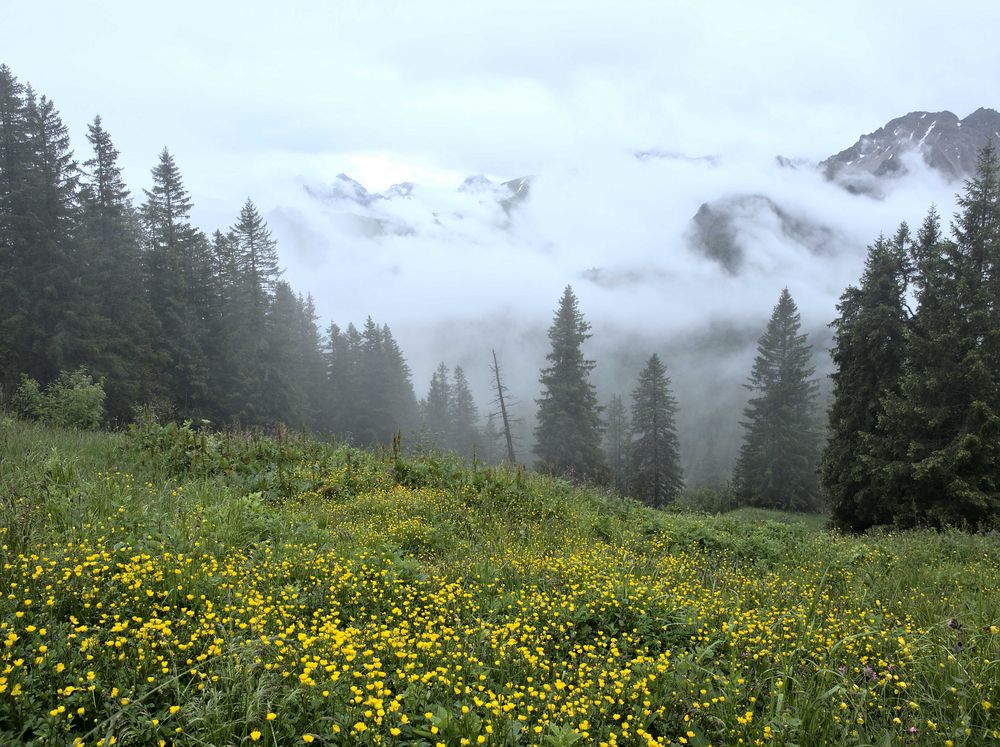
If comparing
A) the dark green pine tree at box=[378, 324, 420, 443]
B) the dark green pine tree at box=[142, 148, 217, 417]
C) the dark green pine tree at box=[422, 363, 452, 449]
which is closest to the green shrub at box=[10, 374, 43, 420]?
the dark green pine tree at box=[142, 148, 217, 417]

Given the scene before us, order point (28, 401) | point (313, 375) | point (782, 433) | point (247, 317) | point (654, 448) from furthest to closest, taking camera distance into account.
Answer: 1. point (313, 375)
2. point (654, 448)
3. point (782, 433)
4. point (247, 317)
5. point (28, 401)

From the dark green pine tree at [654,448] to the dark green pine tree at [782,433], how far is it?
5004 millimetres

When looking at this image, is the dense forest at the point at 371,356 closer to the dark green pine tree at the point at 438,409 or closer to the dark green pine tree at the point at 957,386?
the dark green pine tree at the point at 957,386

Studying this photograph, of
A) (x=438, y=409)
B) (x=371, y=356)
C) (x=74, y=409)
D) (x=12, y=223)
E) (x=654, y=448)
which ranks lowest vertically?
(x=654, y=448)

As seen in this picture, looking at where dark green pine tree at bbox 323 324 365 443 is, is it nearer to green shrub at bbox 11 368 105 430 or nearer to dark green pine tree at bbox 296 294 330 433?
dark green pine tree at bbox 296 294 330 433

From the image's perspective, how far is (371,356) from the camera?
51.3 metres

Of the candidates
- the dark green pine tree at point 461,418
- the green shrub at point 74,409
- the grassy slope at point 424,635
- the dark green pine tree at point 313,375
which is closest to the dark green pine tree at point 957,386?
the grassy slope at point 424,635

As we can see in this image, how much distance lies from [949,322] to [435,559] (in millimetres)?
21404

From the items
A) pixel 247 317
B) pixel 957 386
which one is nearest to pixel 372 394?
pixel 247 317

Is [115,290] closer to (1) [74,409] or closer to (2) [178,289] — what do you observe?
(2) [178,289]

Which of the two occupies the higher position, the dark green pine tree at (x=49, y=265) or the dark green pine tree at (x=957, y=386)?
the dark green pine tree at (x=49, y=265)

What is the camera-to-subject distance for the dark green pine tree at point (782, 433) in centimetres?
3991

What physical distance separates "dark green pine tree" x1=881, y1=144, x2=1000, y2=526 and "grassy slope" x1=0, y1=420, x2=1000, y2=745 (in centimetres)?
1347

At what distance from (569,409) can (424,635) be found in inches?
1432
